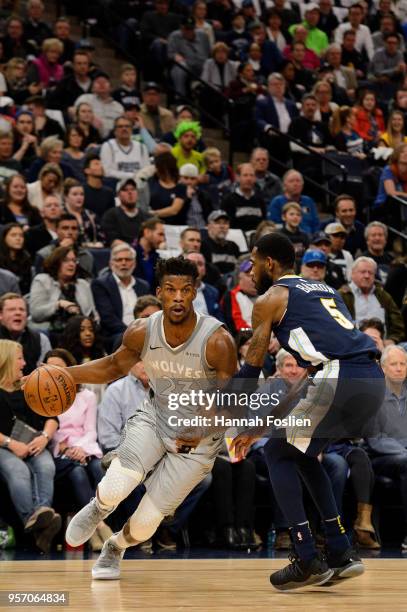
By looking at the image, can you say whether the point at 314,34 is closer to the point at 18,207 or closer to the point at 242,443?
the point at 18,207

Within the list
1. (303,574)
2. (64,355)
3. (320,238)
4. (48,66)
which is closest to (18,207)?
(64,355)

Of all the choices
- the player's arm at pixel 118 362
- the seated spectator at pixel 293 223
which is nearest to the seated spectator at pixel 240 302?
the seated spectator at pixel 293 223

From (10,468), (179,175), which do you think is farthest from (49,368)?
(179,175)

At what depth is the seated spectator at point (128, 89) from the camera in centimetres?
1444

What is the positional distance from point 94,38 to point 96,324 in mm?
8168

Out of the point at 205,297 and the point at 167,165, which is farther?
the point at 167,165

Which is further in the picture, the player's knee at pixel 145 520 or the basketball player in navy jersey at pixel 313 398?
the player's knee at pixel 145 520

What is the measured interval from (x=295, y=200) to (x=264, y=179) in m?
0.75

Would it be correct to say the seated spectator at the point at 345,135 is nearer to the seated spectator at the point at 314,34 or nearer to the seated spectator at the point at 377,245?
the seated spectator at the point at 314,34

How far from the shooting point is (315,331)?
5.77 metres

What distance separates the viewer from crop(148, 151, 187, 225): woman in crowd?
1224 cm

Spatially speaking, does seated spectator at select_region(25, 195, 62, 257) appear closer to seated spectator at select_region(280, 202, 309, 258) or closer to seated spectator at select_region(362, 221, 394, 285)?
seated spectator at select_region(280, 202, 309, 258)

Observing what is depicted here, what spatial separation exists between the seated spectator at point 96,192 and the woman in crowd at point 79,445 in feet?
10.9

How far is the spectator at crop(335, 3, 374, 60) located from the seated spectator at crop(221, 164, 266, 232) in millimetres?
6295
